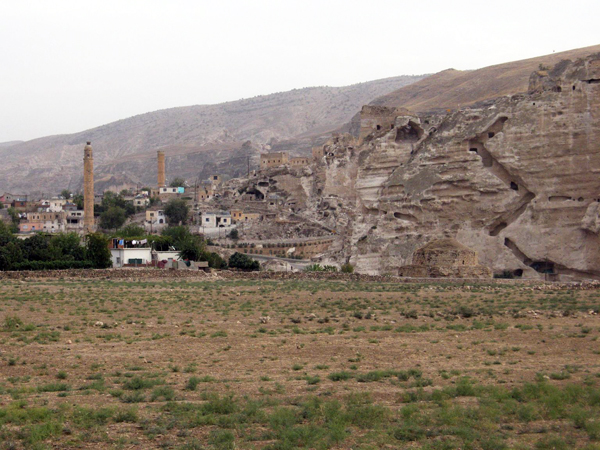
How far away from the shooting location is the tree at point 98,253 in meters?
46.7

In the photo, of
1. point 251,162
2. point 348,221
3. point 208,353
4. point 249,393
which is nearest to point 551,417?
point 249,393

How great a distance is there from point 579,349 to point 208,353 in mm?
8027

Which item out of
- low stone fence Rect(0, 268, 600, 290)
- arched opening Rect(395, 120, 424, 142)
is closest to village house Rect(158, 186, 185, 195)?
arched opening Rect(395, 120, 424, 142)

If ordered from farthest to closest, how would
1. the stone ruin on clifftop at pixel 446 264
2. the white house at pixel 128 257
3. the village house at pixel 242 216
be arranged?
1. the village house at pixel 242 216
2. the white house at pixel 128 257
3. the stone ruin on clifftop at pixel 446 264

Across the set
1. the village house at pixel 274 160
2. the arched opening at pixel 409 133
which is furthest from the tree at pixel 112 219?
the arched opening at pixel 409 133

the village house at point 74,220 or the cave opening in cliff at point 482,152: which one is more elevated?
the cave opening in cliff at point 482,152

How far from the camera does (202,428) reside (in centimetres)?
1112

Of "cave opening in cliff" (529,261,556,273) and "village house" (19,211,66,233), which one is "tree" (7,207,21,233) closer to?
"village house" (19,211,66,233)

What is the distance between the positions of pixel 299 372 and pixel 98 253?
111ft

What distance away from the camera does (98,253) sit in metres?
47.1

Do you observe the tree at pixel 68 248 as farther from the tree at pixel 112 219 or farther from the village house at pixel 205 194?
the village house at pixel 205 194

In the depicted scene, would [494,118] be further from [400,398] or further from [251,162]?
[251,162]

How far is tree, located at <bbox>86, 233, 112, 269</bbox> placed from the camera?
46688mm

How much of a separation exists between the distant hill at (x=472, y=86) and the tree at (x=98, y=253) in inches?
2802
